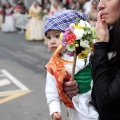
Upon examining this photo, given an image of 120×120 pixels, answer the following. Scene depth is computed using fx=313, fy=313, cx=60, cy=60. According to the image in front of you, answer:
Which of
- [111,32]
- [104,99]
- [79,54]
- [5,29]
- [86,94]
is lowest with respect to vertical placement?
[5,29]

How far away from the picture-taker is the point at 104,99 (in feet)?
4.88

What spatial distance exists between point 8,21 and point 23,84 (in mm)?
10665

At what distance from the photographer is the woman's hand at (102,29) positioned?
5.27ft

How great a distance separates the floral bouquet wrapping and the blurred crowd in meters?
8.38

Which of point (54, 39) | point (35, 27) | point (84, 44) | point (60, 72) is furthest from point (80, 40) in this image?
point (35, 27)

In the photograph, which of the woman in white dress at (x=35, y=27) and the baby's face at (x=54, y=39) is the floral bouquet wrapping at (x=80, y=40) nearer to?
the baby's face at (x=54, y=39)

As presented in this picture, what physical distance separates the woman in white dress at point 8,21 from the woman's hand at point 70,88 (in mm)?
14354

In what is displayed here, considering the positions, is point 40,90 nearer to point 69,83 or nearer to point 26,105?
point 26,105

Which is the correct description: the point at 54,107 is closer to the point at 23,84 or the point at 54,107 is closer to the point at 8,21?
the point at 23,84

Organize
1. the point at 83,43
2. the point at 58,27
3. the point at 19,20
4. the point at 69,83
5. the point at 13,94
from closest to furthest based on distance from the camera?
the point at 83,43 → the point at 69,83 → the point at 58,27 → the point at 13,94 → the point at 19,20

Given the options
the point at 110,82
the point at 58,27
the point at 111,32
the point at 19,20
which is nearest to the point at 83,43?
the point at 111,32

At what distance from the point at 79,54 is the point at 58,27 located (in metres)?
0.52

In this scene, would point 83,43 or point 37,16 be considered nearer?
point 83,43

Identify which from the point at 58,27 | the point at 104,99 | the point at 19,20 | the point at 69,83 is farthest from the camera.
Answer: the point at 19,20
